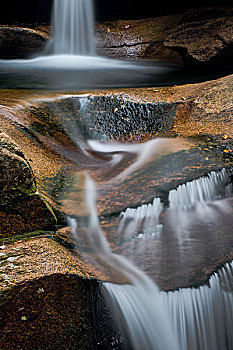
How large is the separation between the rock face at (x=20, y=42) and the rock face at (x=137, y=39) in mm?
2863

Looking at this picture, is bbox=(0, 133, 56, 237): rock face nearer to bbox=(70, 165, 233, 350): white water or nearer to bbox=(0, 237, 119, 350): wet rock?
bbox=(0, 237, 119, 350): wet rock

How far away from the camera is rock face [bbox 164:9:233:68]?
317 inches

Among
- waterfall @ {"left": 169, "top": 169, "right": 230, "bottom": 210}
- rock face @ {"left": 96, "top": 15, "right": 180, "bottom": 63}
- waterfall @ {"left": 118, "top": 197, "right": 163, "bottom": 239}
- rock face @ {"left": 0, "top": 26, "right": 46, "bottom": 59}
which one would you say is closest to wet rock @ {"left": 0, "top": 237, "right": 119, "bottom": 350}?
waterfall @ {"left": 118, "top": 197, "right": 163, "bottom": 239}

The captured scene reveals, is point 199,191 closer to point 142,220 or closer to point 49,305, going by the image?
point 142,220

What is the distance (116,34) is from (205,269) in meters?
13.0

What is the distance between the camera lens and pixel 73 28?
13648mm

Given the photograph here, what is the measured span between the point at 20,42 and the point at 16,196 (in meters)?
11.8

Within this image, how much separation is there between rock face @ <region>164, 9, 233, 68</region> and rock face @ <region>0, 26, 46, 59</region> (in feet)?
20.2

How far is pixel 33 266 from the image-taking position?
1806 millimetres

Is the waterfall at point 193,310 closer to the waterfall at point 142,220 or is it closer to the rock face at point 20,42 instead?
the waterfall at point 142,220

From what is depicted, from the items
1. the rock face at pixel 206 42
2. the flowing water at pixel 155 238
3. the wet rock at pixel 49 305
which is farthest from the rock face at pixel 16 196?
the rock face at pixel 206 42

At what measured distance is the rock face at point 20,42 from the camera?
11.4 m

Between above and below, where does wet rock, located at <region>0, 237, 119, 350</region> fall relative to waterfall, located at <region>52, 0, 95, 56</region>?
below

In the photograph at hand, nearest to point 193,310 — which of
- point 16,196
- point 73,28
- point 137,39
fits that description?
point 16,196
